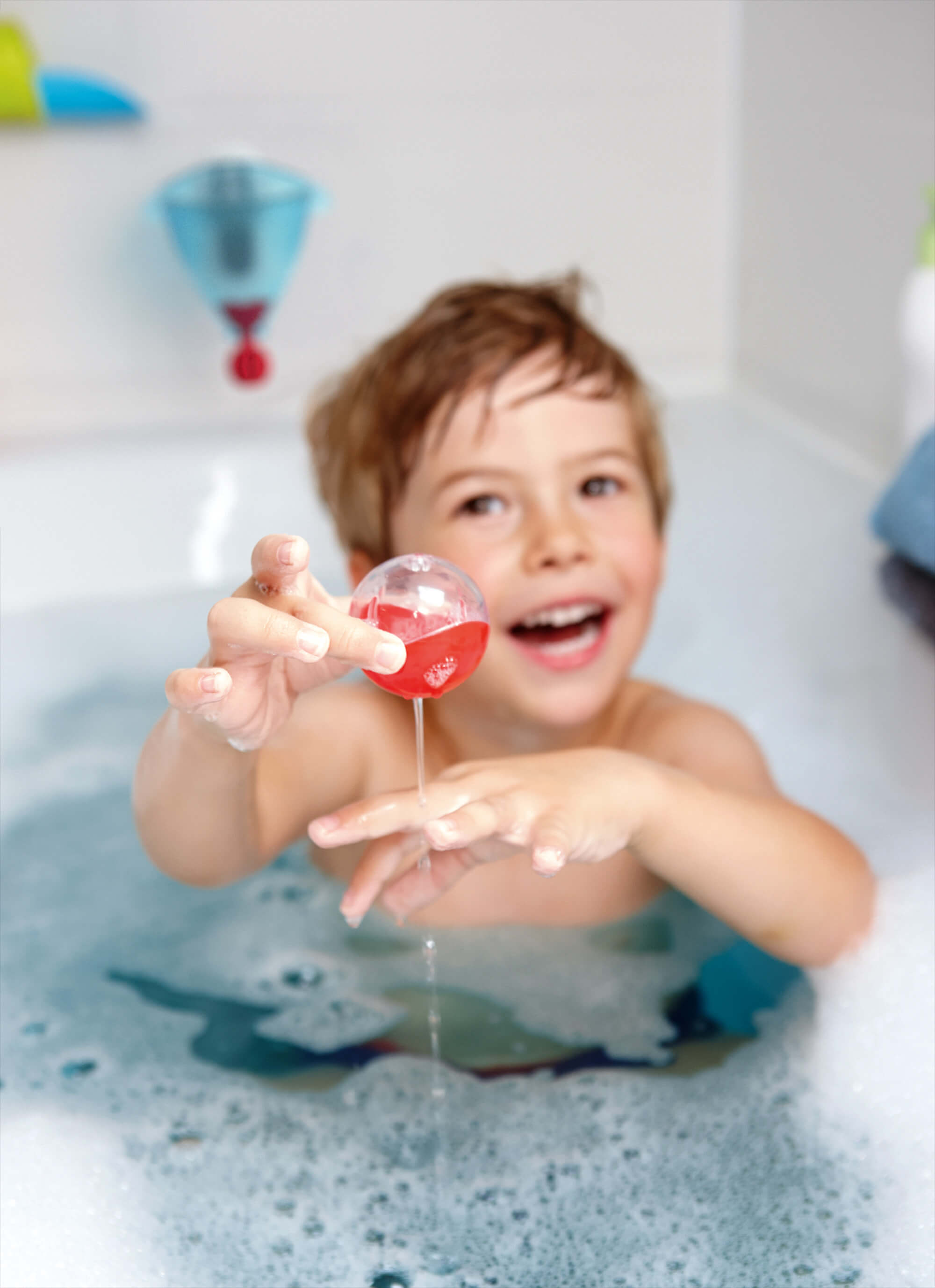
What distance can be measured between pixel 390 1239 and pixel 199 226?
1186 mm

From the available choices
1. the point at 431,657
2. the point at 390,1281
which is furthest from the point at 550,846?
the point at 390,1281

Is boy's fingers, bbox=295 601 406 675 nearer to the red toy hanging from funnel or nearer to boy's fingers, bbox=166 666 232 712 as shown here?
boy's fingers, bbox=166 666 232 712

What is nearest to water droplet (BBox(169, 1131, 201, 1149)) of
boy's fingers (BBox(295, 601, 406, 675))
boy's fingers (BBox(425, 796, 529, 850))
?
boy's fingers (BBox(425, 796, 529, 850))

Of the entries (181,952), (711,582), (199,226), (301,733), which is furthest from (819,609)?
(199,226)

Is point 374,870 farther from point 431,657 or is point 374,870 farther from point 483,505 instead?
point 483,505

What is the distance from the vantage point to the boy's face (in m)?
1.06

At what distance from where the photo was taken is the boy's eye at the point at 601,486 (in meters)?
1.11

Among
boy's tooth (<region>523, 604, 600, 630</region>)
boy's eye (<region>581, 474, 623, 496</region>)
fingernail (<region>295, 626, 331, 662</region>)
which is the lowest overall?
boy's tooth (<region>523, 604, 600, 630</region>)

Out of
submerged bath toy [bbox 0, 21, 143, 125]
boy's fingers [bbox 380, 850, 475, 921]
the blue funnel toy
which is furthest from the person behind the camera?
the blue funnel toy

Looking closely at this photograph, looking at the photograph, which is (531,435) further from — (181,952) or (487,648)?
(181,952)

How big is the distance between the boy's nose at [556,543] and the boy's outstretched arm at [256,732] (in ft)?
0.65

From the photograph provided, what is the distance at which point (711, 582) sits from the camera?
1549 mm

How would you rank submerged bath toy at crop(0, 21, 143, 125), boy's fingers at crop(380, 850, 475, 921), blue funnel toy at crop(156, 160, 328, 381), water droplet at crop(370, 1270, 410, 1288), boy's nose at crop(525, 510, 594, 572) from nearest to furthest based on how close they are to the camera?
water droplet at crop(370, 1270, 410, 1288) < boy's fingers at crop(380, 850, 475, 921) < boy's nose at crop(525, 510, 594, 572) < submerged bath toy at crop(0, 21, 143, 125) < blue funnel toy at crop(156, 160, 328, 381)

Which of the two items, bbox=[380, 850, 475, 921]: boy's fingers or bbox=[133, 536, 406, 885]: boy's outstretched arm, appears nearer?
bbox=[133, 536, 406, 885]: boy's outstretched arm
